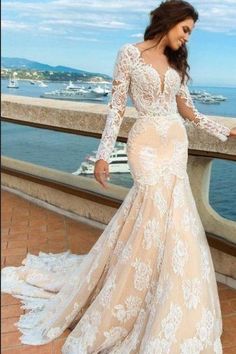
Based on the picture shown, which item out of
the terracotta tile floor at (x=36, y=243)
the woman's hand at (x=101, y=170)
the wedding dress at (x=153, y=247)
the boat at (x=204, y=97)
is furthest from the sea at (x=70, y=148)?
the woman's hand at (x=101, y=170)

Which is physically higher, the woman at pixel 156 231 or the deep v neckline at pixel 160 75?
the deep v neckline at pixel 160 75

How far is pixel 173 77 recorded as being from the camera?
2.31 meters

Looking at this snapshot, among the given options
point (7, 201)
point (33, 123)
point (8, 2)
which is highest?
point (8, 2)

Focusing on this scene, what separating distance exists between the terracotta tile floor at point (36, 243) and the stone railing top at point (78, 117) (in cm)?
89

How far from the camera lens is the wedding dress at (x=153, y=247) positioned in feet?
7.38

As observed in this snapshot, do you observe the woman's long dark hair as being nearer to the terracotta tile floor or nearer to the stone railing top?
the stone railing top

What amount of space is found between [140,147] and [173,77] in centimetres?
36

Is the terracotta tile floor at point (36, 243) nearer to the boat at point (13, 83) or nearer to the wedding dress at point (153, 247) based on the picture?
the wedding dress at point (153, 247)

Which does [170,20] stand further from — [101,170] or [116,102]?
[101,170]

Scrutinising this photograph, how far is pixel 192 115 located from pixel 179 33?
17.5 inches

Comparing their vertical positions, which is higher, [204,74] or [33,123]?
[204,74]

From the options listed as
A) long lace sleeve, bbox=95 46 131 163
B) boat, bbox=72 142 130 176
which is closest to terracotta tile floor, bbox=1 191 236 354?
boat, bbox=72 142 130 176

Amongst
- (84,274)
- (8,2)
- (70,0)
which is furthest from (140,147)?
(8,2)

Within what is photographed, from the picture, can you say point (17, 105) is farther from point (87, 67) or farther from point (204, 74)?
point (204, 74)
